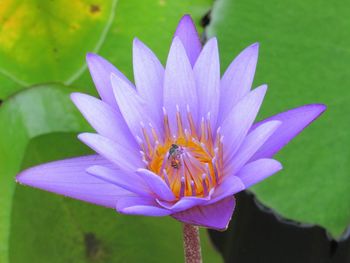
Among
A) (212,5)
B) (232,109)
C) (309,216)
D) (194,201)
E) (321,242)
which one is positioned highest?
(212,5)

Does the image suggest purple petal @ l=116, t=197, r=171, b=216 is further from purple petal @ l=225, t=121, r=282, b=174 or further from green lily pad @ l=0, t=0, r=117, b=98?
green lily pad @ l=0, t=0, r=117, b=98

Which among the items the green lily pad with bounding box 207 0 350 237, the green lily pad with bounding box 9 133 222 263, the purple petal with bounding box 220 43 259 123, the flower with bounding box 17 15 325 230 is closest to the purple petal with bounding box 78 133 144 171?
the flower with bounding box 17 15 325 230

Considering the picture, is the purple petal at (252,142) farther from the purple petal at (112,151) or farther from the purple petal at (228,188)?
the purple petal at (112,151)

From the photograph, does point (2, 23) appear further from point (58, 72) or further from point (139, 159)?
point (139, 159)

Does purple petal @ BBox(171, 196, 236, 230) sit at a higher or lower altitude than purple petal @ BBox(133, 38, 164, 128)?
lower

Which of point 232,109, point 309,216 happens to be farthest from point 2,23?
point 309,216

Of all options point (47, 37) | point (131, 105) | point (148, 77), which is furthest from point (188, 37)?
point (47, 37)

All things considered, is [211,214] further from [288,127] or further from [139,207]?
[288,127]

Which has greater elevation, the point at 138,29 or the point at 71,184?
the point at 138,29
